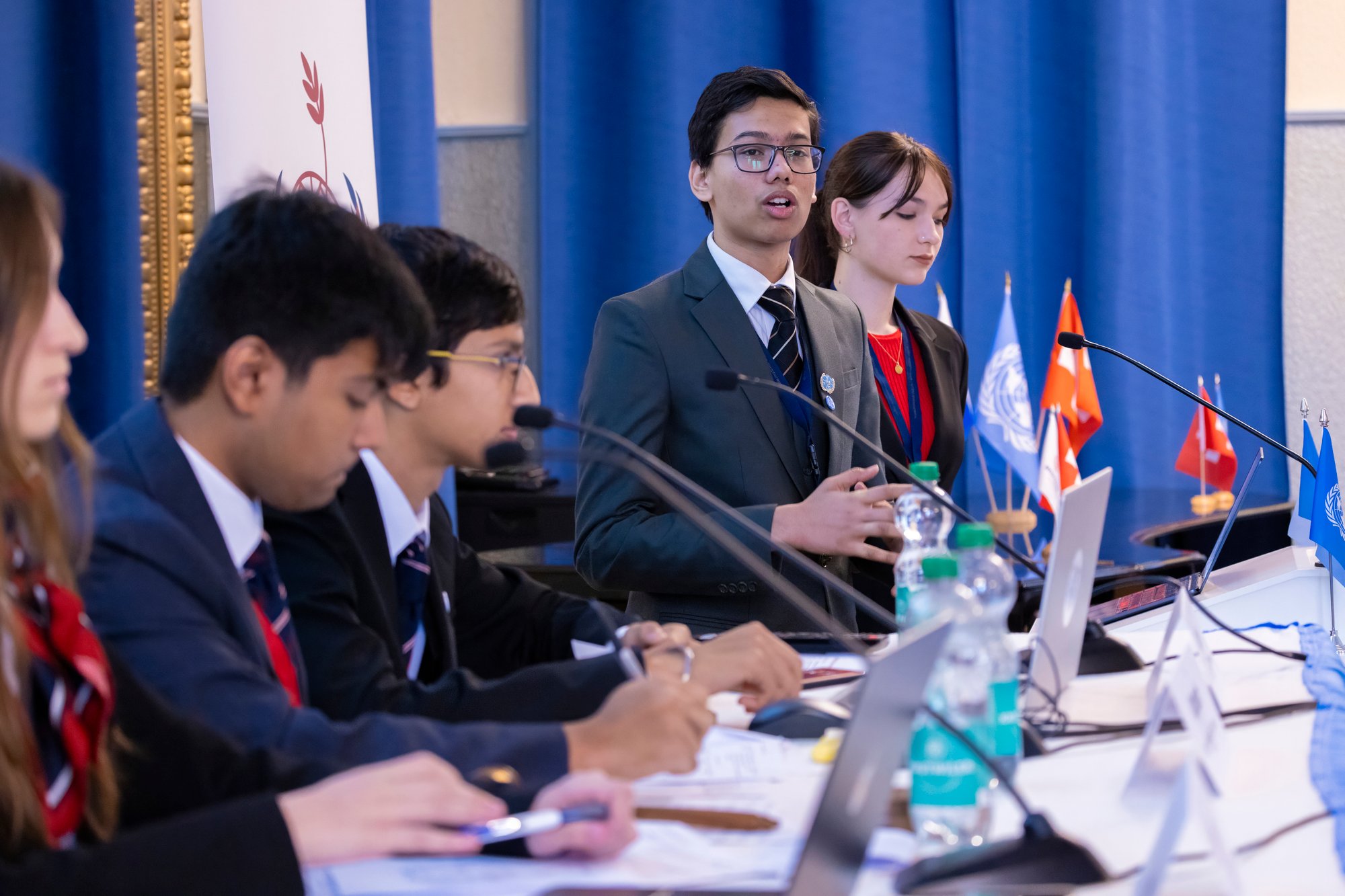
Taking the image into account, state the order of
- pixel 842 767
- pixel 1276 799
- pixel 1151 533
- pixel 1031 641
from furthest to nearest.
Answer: pixel 1151 533 < pixel 1031 641 < pixel 1276 799 < pixel 842 767

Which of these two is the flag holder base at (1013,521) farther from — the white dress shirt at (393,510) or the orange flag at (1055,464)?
the white dress shirt at (393,510)

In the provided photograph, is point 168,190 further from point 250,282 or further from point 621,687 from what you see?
point 621,687

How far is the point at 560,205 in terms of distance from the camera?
14.5ft

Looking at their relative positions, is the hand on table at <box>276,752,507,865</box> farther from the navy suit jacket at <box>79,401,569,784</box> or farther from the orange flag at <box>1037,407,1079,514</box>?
the orange flag at <box>1037,407,1079,514</box>

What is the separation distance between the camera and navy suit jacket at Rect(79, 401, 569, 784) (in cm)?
112

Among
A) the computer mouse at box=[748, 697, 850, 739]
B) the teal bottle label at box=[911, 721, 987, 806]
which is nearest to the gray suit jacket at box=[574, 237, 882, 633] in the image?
the computer mouse at box=[748, 697, 850, 739]

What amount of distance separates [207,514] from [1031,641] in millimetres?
953

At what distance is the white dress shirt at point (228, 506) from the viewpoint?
1244 millimetres

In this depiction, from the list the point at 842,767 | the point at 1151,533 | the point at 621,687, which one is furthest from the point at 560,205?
the point at 842,767

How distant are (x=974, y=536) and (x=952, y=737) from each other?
0.72 feet

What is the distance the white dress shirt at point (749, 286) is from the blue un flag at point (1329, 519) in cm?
84

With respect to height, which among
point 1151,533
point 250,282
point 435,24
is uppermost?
point 435,24

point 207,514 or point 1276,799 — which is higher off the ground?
point 207,514

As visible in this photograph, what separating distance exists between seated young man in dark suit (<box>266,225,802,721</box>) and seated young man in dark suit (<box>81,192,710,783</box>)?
0.08 meters
